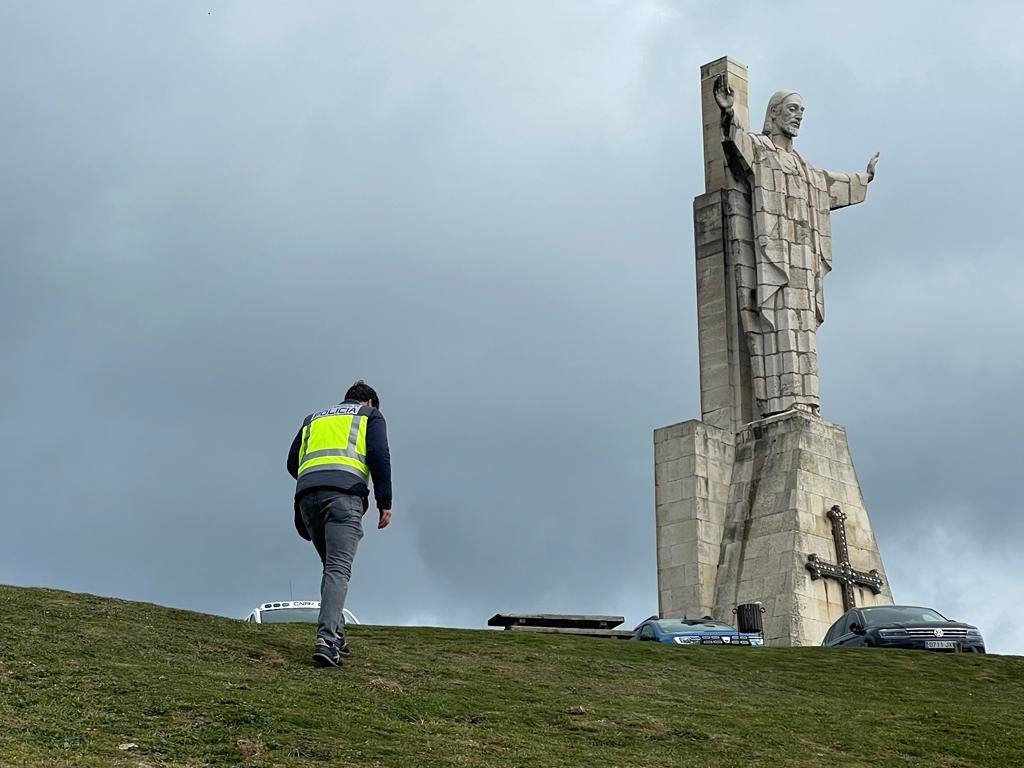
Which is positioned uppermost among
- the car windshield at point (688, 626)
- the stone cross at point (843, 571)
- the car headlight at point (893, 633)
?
the stone cross at point (843, 571)

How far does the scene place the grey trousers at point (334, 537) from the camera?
1459cm

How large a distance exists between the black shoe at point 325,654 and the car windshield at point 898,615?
536 inches

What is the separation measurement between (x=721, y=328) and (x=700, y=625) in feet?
33.4

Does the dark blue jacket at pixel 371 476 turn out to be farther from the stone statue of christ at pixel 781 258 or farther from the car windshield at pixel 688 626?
the stone statue of christ at pixel 781 258

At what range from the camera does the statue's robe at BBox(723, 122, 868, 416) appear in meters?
34.8

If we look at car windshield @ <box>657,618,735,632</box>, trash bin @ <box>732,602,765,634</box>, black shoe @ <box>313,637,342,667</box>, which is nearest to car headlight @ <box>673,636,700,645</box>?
car windshield @ <box>657,618,735,632</box>

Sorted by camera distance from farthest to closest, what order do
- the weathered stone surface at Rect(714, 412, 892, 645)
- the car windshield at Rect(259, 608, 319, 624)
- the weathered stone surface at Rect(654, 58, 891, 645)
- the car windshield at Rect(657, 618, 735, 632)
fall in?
the weathered stone surface at Rect(654, 58, 891, 645) → the weathered stone surface at Rect(714, 412, 892, 645) → the car windshield at Rect(259, 608, 319, 624) → the car windshield at Rect(657, 618, 735, 632)

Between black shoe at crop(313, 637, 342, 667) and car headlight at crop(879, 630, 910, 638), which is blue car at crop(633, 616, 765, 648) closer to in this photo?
car headlight at crop(879, 630, 910, 638)

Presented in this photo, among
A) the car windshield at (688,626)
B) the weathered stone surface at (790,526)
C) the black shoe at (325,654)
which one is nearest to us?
the black shoe at (325,654)

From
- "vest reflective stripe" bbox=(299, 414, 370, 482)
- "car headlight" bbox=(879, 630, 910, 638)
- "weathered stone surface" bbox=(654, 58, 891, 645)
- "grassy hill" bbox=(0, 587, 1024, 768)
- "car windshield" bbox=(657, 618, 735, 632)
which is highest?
"weathered stone surface" bbox=(654, 58, 891, 645)

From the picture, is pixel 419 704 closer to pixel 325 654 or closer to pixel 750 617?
pixel 325 654

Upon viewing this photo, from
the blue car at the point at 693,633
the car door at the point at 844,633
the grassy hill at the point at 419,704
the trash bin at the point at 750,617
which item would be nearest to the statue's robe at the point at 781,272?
the trash bin at the point at 750,617

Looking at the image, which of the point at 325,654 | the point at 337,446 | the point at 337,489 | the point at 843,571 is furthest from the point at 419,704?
the point at 843,571

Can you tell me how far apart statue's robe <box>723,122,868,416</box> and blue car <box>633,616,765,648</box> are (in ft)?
27.6
